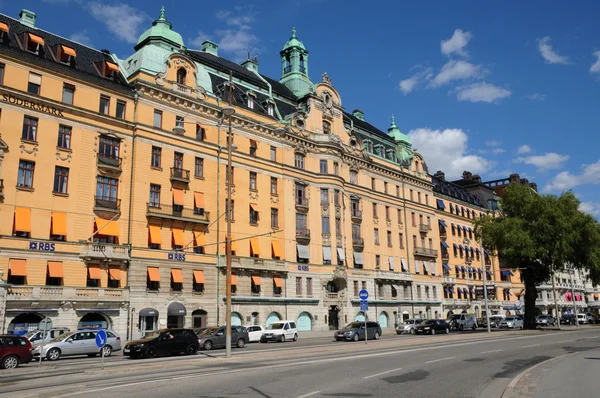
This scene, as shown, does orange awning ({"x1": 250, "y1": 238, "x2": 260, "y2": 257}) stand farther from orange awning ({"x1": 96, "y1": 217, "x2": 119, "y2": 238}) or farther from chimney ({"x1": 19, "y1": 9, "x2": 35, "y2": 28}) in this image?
chimney ({"x1": 19, "y1": 9, "x2": 35, "y2": 28})

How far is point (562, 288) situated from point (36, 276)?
103399 mm

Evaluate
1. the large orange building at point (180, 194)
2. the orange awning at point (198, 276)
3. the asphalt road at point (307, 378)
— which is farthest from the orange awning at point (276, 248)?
the asphalt road at point (307, 378)

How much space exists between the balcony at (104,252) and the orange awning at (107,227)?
3.16 feet

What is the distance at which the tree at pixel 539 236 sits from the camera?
162 ft

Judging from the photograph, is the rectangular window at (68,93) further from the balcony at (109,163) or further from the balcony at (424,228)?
the balcony at (424,228)

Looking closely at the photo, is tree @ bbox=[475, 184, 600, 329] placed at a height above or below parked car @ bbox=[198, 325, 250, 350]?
above

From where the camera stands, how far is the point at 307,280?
5381cm

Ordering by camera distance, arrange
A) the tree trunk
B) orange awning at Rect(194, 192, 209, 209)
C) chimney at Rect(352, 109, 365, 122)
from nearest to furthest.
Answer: orange awning at Rect(194, 192, 209, 209)
the tree trunk
chimney at Rect(352, 109, 365, 122)

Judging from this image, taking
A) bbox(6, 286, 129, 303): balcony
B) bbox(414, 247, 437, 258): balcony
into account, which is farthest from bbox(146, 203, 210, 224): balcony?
bbox(414, 247, 437, 258): balcony

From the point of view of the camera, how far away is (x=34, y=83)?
37438 mm

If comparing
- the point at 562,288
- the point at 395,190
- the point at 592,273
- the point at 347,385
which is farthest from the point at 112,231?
the point at 562,288

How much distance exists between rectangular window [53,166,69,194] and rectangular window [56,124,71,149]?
5.77ft

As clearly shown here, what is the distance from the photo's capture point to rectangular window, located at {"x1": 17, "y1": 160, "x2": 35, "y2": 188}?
36031 mm

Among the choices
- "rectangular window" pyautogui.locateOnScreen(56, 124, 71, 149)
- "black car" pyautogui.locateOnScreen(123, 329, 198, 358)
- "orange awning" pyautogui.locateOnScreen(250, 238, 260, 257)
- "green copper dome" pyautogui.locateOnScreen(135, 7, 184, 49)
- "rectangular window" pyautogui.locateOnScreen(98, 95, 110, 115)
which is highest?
"green copper dome" pyautogui.locateOnScreen(135, 7, 184, 49)
